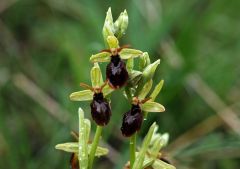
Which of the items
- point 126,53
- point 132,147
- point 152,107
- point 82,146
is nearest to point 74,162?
point 82,146

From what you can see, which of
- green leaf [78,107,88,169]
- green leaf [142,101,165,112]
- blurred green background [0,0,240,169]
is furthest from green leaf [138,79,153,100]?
blurred green background [0,0,240,169]

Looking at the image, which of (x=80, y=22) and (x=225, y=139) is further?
(x=80, y=22)

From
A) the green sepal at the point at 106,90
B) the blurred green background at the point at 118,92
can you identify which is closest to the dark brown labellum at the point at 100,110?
the green sepal at the point at 106,90

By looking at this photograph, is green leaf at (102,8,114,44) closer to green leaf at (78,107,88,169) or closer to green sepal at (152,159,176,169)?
green leaf at (78,107,88,169)

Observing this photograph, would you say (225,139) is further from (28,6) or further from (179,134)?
(28,6)

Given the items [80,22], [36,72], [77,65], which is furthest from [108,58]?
[80,22]

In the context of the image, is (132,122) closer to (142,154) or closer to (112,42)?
(142,154)
